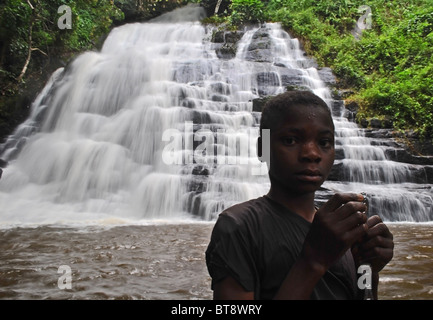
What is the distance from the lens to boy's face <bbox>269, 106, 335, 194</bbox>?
1.32 meters

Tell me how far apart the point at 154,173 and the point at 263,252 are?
758 centimetres

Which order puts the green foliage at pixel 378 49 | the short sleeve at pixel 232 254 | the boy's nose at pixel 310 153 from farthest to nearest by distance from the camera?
the green foliage at pixel 378 49
the boy's nose at pixel 310 153
the short sleeve at pixel 232 254

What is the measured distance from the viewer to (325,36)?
56.0ft

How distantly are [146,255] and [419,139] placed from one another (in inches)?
365

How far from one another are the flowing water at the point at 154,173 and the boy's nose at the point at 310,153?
1.80 meters

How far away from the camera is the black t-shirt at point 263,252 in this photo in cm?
119

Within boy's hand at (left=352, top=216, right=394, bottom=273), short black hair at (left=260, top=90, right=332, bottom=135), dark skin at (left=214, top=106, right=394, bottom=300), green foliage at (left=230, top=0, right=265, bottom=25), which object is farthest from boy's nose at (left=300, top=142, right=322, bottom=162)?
green foliage at (left=230, top=0, right=265, bottom=25)

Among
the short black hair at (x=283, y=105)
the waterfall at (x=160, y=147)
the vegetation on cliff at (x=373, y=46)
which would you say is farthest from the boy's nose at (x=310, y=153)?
the vegetation on cliff at (x=373, y=46)

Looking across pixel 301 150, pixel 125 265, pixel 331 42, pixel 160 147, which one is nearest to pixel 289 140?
pixel 301 150

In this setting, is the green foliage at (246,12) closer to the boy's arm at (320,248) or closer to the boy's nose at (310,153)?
the boy's nose at (310,153)

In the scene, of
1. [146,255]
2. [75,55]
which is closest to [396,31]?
[75,55]

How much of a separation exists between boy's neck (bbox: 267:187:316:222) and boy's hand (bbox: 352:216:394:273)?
214 mm

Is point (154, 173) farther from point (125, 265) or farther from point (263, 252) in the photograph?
point (263, 252)

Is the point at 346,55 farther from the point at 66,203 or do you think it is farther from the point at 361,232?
the point at 361,232
